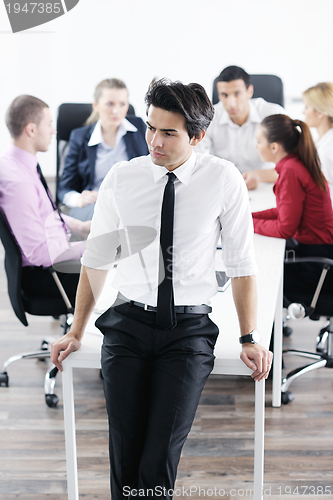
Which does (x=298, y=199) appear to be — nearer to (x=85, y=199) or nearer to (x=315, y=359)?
(x=315, y=359)

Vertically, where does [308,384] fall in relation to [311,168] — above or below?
below

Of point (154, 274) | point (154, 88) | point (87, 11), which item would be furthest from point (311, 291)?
point (87, 11)

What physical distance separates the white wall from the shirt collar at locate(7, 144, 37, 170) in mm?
3302

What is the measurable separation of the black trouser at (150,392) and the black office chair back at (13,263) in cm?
78

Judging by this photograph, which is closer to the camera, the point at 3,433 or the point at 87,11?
the point at 3,433

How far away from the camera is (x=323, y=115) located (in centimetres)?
293

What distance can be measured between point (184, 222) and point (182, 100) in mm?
321

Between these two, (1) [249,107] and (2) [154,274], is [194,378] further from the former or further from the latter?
(1) [249,107]

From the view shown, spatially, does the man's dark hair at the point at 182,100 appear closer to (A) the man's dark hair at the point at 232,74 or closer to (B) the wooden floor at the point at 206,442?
(B) the wooden floor at the point at 206,442

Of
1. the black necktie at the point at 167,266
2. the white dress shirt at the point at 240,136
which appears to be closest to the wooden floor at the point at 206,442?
the black necktie at the point at 167,266

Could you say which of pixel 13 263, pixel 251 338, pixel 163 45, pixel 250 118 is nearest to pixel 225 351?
pixel 251 338

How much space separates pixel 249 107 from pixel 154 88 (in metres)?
2.01

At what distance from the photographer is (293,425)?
209 cm

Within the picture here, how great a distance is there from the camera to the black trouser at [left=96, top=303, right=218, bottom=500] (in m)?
1.30
